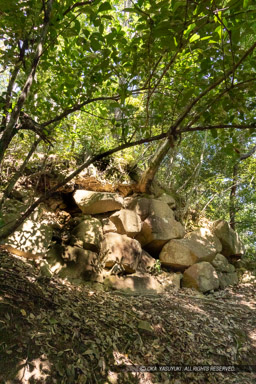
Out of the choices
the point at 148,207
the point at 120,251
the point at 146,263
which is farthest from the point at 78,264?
the point at 148,207

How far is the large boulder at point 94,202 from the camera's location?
5.50 metres

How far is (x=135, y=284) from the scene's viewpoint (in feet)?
15.6

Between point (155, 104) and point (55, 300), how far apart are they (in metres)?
3.07

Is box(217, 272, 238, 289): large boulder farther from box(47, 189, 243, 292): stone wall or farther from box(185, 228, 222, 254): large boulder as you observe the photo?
box(185, 228, 222, 254): large boulder

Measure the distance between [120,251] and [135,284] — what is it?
0.80 meters

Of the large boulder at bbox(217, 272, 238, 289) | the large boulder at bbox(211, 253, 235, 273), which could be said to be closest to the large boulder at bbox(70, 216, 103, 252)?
the large boulder at bbox(211, 253, 235, 273)

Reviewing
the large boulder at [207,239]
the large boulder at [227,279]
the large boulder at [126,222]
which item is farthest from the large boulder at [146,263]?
the large boulder at [227,279]

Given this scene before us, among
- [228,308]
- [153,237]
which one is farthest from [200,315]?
[153,237]

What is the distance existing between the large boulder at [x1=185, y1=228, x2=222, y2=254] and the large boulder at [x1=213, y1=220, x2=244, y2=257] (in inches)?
11.2

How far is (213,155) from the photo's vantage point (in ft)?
34.4

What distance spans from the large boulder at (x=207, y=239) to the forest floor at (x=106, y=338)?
8.39 feet

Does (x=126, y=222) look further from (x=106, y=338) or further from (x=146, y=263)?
(x=106, y=338)

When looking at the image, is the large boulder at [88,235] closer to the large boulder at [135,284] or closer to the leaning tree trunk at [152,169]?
the large boulder at [135,284]

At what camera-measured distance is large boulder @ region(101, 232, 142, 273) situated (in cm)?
483
